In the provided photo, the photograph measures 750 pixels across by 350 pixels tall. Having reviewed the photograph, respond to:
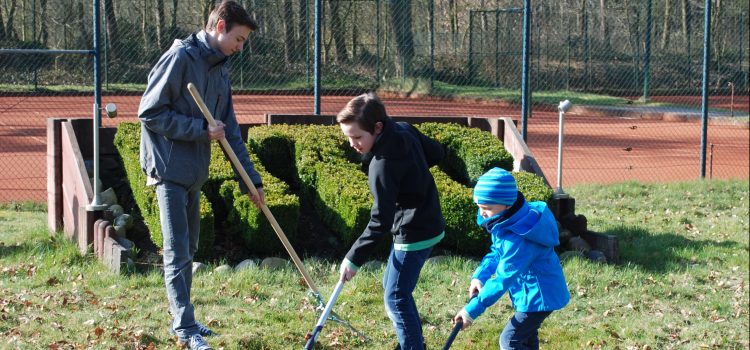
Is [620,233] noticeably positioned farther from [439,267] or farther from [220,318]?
[220,318]

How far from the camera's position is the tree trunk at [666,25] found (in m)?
26.4

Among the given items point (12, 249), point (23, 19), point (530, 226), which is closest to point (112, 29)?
point (23, 19)

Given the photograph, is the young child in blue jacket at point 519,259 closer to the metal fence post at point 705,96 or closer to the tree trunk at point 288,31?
the tree trunk at point 288,31

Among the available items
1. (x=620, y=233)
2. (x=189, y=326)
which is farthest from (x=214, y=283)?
(x=620, y=233)

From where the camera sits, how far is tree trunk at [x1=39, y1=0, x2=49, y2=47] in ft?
46.2

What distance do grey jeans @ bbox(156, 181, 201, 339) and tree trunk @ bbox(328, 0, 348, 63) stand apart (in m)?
14.1

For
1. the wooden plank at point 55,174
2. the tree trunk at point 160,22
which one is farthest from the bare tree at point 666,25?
the wooden plank at point 55,174

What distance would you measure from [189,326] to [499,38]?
65.6 feet

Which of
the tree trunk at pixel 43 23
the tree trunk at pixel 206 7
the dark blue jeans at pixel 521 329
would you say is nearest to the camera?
the dark blue jeans at pixel 521 329

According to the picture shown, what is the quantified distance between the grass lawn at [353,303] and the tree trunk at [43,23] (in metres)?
6.07

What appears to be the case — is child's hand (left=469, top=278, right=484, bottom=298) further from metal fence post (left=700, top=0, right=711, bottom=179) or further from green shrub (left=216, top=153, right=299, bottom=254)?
metal fence post (left=700, top=0, right=711, bottom=179)

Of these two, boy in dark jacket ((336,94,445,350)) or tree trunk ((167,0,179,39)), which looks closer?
boy in dark jacket ((336,94,445,350))

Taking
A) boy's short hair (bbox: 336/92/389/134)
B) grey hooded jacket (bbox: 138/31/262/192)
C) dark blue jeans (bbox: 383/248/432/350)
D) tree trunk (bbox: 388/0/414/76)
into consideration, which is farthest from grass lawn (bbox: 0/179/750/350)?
tree trunk (bbox: 388/0/414/76)

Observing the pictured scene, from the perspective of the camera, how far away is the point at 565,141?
19875 millimetres
